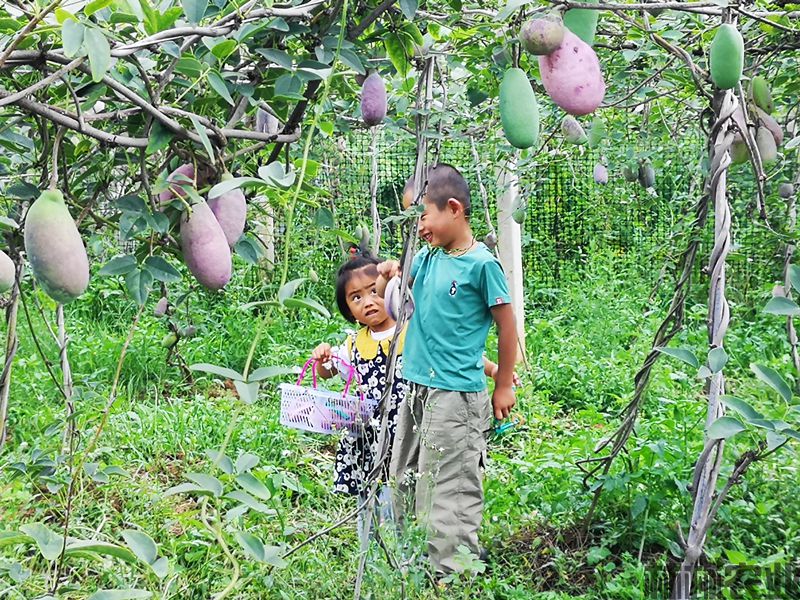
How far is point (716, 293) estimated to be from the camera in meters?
1.14

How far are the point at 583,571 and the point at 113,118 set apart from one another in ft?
5.05

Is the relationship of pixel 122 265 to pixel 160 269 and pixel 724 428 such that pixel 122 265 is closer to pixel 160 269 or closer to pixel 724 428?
pixel 160 269

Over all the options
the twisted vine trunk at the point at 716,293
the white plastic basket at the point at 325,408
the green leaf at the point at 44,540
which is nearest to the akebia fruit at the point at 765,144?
the twisted vine trunk at the point at 716,293

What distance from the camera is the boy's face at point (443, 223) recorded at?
6.69 feet

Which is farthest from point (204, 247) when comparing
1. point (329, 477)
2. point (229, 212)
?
point (329, 477)

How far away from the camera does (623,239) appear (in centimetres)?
547

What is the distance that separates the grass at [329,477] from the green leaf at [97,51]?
1.49ft

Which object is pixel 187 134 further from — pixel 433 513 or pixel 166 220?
pixel 433 513

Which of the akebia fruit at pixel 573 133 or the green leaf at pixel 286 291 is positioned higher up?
the akebia fruit at pixel 573 133

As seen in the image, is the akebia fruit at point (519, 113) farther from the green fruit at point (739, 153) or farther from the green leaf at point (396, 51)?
the green fruit at point (739, 153)

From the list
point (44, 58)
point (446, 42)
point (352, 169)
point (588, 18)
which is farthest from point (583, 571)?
point (352, 169)

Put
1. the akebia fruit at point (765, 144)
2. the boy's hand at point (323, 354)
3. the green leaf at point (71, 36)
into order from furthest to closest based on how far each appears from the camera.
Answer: the boy's hand at point (323, 354) < the akebia fruit at point (765, 144) < the green leaf at point (71, 36)

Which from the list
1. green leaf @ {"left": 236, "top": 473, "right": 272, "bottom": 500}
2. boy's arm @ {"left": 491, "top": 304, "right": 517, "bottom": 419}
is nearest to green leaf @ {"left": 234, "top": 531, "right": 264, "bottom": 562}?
green leaf @ {"left": 236, "top": 473, "right": 272, "bottom": 500}

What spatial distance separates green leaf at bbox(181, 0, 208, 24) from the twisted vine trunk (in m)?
0.71
